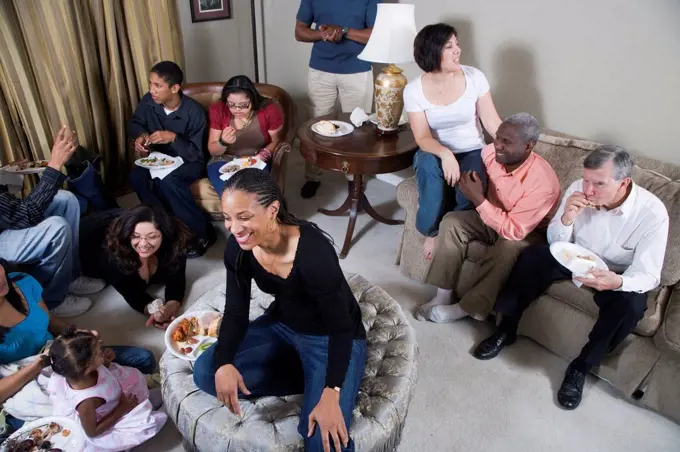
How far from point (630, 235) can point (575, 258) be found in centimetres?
22

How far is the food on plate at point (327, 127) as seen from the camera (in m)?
2.91

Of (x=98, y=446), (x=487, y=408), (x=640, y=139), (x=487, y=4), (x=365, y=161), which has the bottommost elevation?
(x=487, y=408)

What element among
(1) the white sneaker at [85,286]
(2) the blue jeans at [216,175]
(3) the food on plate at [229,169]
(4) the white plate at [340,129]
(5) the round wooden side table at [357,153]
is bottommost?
(1) the white sneaker at [85,286]

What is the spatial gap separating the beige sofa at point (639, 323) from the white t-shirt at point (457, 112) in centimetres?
32

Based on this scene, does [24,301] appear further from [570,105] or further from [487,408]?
[570,105]

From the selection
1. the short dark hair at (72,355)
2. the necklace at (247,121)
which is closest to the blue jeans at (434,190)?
the necklace at (247,121)

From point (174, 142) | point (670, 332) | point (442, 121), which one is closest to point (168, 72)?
point (174, 142)

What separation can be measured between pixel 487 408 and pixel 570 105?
66.4 inches

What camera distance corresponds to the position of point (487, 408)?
6.94 ft

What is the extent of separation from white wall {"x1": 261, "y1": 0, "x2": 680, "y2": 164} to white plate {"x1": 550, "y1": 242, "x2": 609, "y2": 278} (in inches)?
35.1

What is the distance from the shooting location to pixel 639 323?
6.75ft

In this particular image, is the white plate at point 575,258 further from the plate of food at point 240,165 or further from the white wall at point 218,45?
the white wall at point 218,45

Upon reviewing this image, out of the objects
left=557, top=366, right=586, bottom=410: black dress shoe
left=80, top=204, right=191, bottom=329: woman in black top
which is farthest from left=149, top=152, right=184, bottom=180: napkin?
left=557, top=366, right=586, bottom=410: black dress shoe

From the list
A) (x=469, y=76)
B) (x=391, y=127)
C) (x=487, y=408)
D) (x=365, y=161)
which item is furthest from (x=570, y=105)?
(x=487, y=408)
